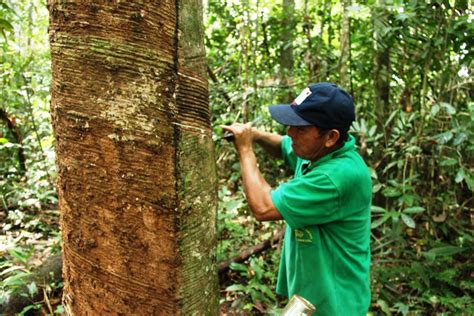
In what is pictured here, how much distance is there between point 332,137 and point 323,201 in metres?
0.32

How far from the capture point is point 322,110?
180cm

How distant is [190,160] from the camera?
1.11m

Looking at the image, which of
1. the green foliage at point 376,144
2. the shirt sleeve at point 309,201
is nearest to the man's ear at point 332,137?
the shirt sleeve at point 309,201

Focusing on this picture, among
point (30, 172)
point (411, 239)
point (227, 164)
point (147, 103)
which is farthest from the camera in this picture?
point (30, 172)

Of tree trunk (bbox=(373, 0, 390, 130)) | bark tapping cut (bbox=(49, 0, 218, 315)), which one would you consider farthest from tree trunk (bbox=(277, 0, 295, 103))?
bark tapping cut (bbox=(49, 0, 218, 315))

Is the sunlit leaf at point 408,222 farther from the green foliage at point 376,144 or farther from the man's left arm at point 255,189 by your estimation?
the man's left arm at point 255,189

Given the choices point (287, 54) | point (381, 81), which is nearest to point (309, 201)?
point (381, 81)

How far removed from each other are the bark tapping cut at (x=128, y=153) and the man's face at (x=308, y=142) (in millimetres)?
859

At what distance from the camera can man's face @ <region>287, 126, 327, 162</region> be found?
6.15 feet

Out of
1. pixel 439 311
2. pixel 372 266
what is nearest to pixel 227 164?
pixel 372 266

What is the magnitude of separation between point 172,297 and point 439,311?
2.83 metres

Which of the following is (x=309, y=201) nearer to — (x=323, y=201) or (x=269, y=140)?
(x=323, y=201)

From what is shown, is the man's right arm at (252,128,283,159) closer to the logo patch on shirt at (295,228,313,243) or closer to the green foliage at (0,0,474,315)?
the green foliage at (0,0,474,315)

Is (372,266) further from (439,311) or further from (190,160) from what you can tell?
(190,160)
